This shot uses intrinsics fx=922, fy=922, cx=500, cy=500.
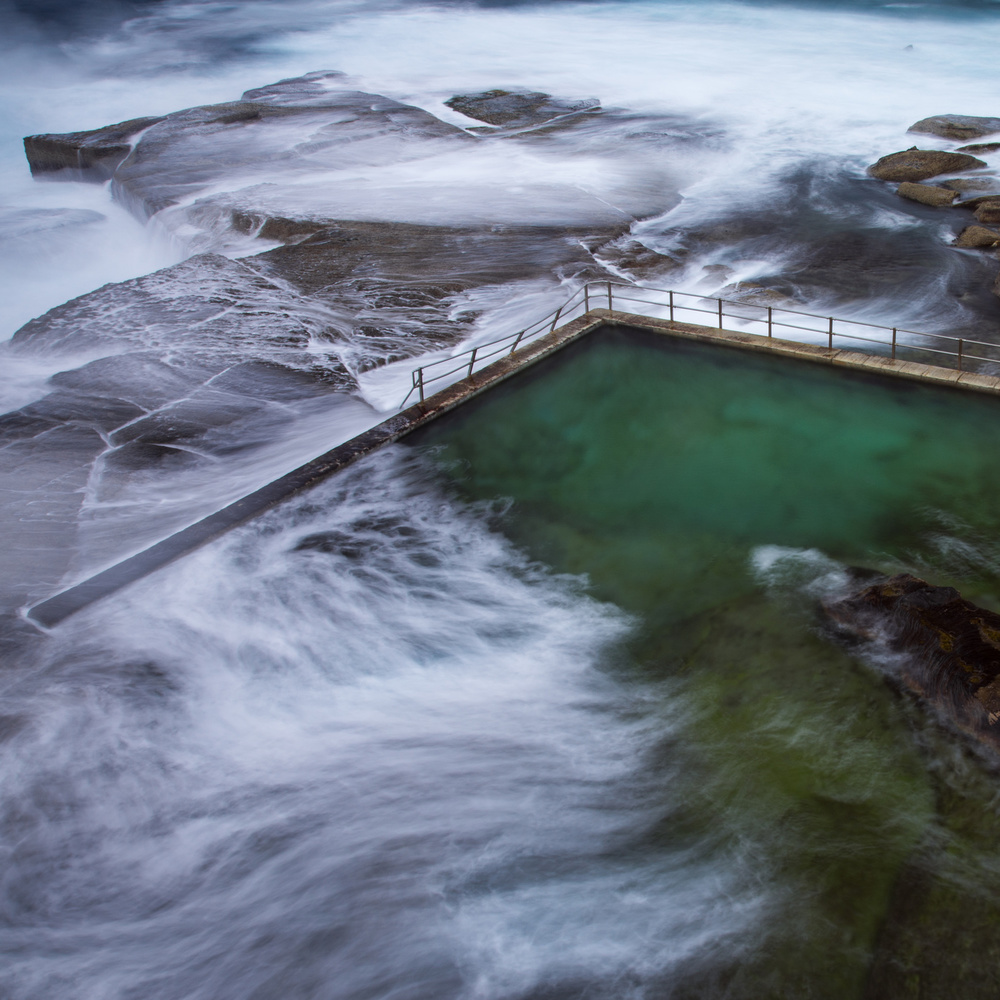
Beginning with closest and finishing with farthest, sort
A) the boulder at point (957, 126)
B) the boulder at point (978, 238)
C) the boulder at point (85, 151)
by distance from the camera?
the boulder at point (978, 238) → the boulder at point (957, 126) → the boulder at point (85, 151)

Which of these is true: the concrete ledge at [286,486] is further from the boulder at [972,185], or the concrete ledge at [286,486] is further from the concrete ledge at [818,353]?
the boulder at [972,185]

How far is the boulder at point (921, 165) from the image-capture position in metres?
18.4

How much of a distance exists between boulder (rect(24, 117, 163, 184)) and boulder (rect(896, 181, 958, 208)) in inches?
701

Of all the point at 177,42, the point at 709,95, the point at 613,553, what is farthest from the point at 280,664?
the point at 177,42

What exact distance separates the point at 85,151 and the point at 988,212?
20.4m

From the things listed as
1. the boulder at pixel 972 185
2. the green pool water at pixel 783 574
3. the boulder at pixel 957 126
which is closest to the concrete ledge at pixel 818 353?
the green pool water at pixel 783 574

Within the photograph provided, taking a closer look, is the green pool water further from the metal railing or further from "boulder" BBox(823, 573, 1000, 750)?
the metal railing

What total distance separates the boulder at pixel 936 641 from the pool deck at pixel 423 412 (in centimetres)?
363

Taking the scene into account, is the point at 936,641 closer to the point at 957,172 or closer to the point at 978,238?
the point at 978,238

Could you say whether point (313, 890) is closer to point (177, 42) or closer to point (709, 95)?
point (709, 95)

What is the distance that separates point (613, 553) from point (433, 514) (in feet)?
5.37

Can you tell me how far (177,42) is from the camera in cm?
4094

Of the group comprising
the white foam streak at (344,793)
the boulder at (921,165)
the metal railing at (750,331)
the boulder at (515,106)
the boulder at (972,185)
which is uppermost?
the boulder at (515,106)

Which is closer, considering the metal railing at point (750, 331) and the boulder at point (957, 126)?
the metal railing at point (750, 331)
